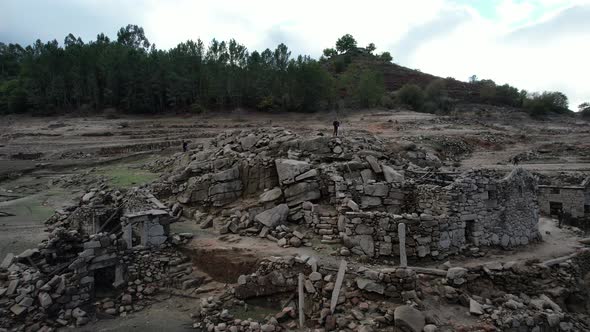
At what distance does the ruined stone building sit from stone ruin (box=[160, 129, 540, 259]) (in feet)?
17.8

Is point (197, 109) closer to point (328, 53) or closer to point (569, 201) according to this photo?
point (569, 201)

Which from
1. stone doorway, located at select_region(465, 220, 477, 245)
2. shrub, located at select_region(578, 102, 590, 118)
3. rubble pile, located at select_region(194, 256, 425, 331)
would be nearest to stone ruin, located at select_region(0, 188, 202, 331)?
rubble pile, located at select_region(194, 256, 425, 331)

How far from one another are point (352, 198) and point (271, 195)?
2941 mm

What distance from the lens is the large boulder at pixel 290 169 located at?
13.7m

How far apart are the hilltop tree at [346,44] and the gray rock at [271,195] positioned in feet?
306

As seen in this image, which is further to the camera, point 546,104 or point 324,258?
point 546,104

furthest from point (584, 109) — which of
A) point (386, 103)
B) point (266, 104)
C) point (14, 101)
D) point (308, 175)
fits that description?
point (14, 101)

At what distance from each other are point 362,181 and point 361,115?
30.9m

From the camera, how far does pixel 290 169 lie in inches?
545

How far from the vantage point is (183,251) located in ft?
39.6

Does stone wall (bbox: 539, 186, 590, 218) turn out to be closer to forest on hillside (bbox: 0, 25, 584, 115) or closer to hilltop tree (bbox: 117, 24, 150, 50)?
forest on hillside (bbox: 0, 25, 584, 115)

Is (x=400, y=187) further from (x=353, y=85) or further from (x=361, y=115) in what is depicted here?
(x=353, y=85)

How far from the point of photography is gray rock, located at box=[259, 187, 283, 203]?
13547 mm

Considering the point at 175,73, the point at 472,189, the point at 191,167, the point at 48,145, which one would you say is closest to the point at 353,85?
the point at 175,73
